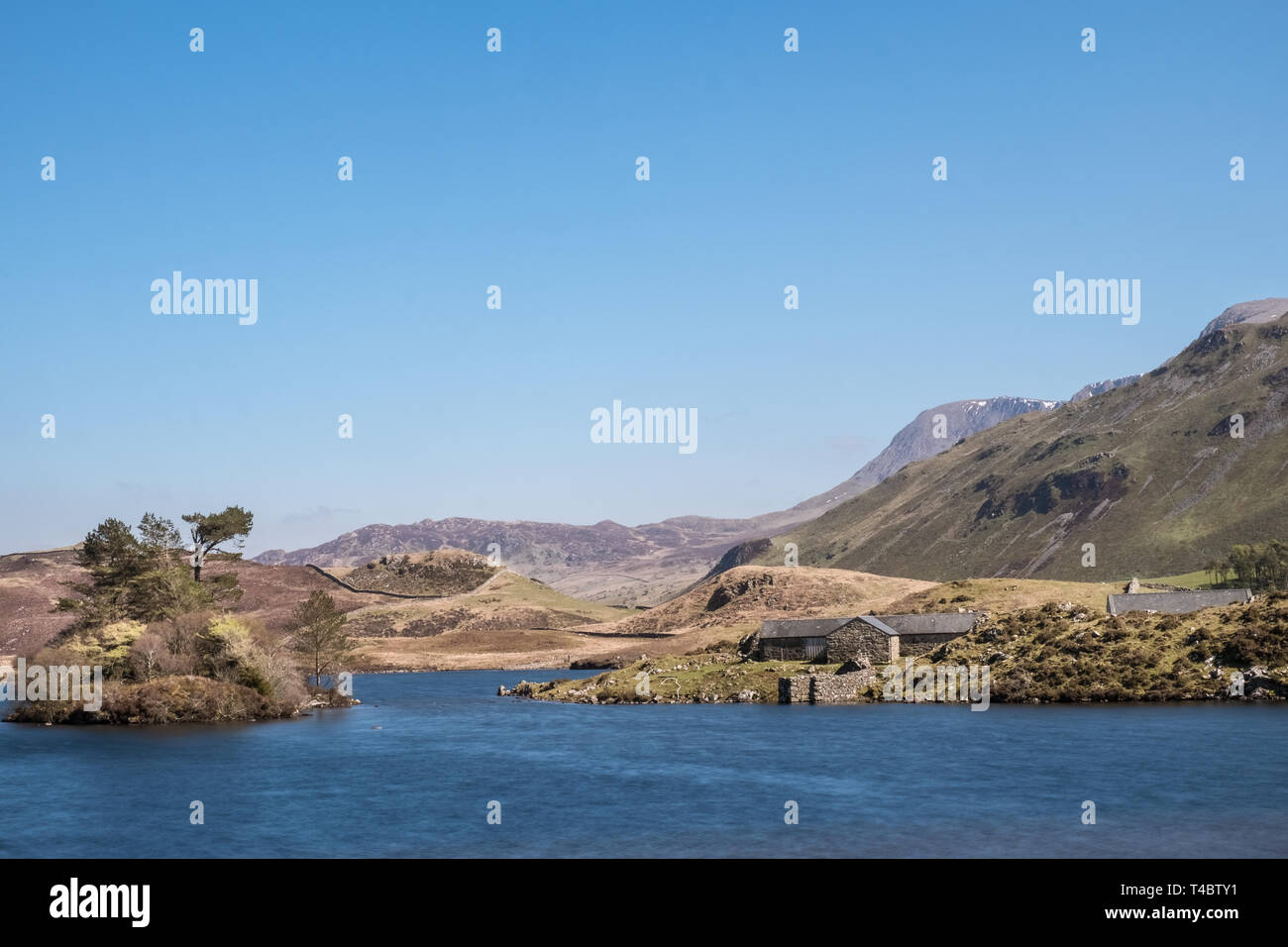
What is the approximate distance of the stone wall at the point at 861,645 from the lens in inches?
3755

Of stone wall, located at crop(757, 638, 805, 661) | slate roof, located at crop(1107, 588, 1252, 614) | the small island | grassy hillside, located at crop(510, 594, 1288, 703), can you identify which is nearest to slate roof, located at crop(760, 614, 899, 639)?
stone wall, located at crop(757, 638, 805, 661)

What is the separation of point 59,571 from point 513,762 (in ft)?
553

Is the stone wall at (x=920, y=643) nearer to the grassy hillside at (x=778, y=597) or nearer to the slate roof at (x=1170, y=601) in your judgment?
the slate roof at (x=1170, y=601)

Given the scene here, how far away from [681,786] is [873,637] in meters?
48.4

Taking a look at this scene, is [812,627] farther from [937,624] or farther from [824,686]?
[824,686]

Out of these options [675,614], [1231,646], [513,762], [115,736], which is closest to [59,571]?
Result: [675,614]

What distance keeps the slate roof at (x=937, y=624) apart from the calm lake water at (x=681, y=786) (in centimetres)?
1691

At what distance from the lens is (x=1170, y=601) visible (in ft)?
318

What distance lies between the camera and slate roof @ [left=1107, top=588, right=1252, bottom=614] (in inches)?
3770

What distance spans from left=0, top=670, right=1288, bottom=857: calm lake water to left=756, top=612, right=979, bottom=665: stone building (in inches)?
593

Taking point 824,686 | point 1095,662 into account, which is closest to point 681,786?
point 824,686
